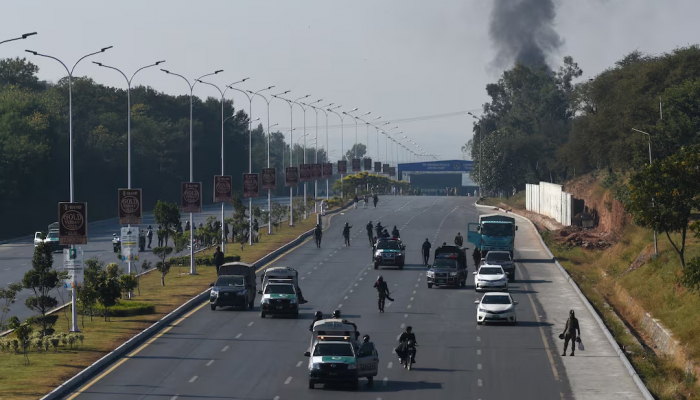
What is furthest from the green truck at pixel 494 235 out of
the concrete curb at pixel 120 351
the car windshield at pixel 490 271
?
the concrete curb at pixel 120 351

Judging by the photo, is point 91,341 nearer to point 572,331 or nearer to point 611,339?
point 572,331

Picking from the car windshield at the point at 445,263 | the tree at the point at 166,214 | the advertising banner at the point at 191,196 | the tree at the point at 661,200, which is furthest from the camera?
the advertising banner at the point at 191,196

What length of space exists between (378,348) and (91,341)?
1015cm

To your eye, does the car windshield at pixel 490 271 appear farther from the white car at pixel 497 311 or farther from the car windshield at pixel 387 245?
the car windshield at pixel 387 245

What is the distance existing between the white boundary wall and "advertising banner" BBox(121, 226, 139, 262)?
170ft

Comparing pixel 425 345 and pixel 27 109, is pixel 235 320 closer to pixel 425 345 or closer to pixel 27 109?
pixel 425 345

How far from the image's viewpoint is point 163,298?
157 feet

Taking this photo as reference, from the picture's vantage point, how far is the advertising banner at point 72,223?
1491 inches

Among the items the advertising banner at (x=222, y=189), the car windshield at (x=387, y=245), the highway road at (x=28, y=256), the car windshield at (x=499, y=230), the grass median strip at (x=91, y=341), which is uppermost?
the advertising banner at (x=222, y=189)

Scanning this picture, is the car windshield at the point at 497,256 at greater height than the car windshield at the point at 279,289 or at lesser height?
greater

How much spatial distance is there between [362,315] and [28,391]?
1828cm

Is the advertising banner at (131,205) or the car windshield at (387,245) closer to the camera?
the advertising banner at (131,205)

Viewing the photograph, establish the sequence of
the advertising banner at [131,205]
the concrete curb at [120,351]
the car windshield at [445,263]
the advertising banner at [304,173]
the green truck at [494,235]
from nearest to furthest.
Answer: the concrete curb at [120,351], the advertising banner at [131,205], the car windshield at [445,263], the green truck at [494,235], the advertising banner at [304,173]

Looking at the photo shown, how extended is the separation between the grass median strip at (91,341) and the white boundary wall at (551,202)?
38.5 m
